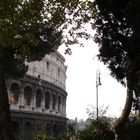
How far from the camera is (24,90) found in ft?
167

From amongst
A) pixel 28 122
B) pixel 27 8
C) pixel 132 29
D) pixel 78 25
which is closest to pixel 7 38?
Result: pixel 27 8

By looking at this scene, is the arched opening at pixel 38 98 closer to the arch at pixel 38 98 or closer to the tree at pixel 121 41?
the arch at pixel 38 98

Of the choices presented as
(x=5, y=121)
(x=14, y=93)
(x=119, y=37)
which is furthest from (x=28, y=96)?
(x=5, y=121)

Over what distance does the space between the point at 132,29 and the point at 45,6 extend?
405cm

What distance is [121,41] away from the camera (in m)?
18.7

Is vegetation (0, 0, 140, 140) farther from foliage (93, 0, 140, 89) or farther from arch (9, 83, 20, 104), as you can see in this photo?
arch (9, 83, 20, 104)

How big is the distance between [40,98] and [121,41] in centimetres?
3653

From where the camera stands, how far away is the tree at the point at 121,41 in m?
17.7

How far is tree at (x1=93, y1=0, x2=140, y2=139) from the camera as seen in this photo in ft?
58.0

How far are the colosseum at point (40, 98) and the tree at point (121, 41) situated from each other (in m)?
25.9

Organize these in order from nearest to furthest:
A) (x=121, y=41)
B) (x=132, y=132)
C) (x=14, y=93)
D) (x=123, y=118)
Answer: (x=123, y=118), (x=121, y=41), (x=132, y=132), (x=14, y=93)

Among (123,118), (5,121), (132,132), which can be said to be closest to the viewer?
(5,121)

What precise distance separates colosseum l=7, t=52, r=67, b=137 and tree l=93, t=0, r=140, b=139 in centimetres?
2589

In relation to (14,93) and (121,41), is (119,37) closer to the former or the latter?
(121,41)
